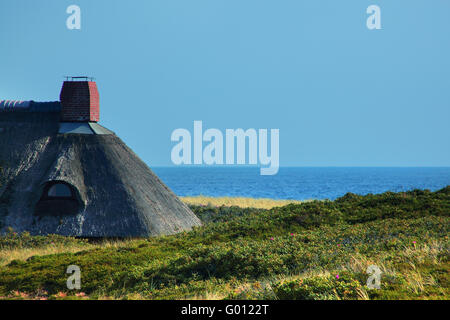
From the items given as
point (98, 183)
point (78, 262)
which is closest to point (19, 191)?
point (98, 183)

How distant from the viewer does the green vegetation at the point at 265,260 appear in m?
11.9

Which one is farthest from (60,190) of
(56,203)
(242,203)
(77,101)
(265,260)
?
(242,203)

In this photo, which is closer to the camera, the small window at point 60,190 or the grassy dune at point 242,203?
the small window at point 60,190

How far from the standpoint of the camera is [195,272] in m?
16.1

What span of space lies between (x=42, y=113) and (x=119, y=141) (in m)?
4.95

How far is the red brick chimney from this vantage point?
29344 mm

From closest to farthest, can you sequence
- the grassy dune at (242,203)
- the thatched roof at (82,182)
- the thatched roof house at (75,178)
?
the thatched roof at (82,182)
the thatched roof house at (75,178)
the grassy dune at (242,203)

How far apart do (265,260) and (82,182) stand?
13507 mm

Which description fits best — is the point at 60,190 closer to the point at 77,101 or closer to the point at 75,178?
the point at 75,178

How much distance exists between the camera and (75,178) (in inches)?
1001

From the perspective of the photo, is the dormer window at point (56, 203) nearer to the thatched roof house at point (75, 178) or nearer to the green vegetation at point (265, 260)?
the thatched roof house at point (75, 178)

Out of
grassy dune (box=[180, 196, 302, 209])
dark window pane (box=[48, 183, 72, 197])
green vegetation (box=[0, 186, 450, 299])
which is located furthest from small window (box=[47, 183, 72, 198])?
grassy dune (box=[180, 196, 302, 209])

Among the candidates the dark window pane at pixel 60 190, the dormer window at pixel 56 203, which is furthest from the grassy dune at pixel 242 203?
the dormer window at pixel 56 203

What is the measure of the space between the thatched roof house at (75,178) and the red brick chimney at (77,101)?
58 millimetres
